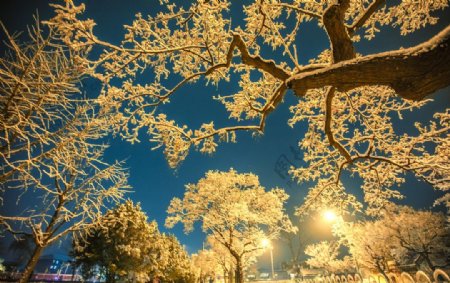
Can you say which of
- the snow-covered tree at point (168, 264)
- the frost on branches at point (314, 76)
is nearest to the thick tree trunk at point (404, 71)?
the frost on branches at point (314, 76)

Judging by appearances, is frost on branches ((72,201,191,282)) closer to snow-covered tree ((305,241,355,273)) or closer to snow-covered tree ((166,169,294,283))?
snow-covered tree ((166,169,294,283))

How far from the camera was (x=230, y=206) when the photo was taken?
21266 mm

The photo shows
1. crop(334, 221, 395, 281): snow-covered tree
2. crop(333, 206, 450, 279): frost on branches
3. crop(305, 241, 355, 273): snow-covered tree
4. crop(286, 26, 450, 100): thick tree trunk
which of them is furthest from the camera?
crop(305, 241, 355, 273): snow-covered tree

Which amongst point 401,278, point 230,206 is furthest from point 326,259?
point 401,278

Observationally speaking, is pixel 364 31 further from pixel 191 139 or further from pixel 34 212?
pixel 34 212

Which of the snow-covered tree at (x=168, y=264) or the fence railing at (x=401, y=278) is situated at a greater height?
the snow-covered tree at (x=168, y=264)

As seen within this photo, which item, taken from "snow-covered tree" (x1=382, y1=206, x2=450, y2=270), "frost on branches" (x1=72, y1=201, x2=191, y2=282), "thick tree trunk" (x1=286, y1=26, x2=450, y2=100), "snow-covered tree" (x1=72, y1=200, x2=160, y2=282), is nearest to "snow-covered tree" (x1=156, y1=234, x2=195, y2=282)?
"frost on branches" (x1=72, y1=201, x2=191, y2=282)

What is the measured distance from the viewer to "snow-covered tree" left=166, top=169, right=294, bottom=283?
2200cm

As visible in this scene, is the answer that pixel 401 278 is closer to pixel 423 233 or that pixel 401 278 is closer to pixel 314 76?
pixel 314 76

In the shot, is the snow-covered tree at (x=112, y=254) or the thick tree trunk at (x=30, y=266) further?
the snow-covered tree at (x=112, y=254)

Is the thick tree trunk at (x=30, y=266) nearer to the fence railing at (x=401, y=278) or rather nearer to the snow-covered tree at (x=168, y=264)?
the fence railing at (x=401, y=278)

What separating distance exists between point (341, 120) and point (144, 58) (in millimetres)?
6030

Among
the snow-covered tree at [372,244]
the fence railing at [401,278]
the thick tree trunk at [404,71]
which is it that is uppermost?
the snow-covered tree at [372,244]

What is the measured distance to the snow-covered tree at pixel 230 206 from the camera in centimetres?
2200
